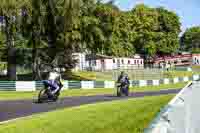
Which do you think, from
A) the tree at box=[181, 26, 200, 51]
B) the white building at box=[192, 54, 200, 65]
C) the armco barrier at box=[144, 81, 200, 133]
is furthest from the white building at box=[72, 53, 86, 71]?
the tree at box=[181, 26, 200, 51]

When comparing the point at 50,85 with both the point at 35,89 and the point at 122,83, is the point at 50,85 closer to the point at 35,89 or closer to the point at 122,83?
the point at 122,83

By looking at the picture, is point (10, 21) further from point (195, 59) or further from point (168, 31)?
point (195, 59)

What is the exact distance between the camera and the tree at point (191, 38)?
16275 cm

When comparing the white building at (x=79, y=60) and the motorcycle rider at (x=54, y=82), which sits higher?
the white building at (x=79, y=60)

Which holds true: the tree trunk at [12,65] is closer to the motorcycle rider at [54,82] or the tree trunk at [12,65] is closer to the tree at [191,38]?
the motorcycle rider at [54,82]

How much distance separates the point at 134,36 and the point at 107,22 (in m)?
53.0

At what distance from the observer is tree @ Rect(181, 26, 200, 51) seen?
16275 cm

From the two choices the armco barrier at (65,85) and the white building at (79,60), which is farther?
the white building at (79,60)

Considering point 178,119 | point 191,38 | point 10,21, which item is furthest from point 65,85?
point 191,38

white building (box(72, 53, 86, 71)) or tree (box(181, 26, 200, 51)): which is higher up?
tree (box(181, 26, 200, 51))

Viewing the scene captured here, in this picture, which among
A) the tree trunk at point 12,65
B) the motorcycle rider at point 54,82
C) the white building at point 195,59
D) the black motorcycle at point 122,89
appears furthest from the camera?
the white building at point 195,59

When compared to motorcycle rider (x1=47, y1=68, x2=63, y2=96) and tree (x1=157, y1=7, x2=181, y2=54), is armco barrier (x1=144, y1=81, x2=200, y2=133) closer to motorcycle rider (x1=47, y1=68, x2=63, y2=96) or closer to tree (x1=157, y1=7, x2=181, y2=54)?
motorcycle rider (x1=47, y1=68, x2=63, y2=96)

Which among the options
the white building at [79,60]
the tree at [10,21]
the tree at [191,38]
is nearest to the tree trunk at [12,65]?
the tree at [10,21]

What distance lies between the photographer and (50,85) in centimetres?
2219
